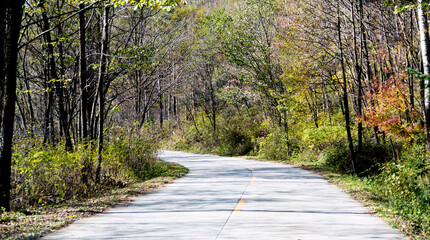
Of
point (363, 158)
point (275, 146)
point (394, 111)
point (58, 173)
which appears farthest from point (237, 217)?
point (275, 146)

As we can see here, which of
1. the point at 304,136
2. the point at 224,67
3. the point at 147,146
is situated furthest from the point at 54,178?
the point at 224,67

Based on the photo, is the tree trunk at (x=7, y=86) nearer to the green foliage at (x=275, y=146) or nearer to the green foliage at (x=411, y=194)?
the green foliage at (x=411, y=194)

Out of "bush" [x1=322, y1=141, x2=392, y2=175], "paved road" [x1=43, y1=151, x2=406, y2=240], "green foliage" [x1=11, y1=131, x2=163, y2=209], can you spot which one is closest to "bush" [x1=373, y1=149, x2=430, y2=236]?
"paved road" [x1=43, y1=151, x2=406, y2=240]

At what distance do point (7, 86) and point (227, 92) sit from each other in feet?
89.9

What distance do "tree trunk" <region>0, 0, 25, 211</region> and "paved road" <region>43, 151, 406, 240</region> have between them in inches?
93.1

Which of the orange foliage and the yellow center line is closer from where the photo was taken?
the yellow center line

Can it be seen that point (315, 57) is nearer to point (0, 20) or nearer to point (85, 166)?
point (85, 166)

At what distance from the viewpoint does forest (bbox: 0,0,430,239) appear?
1091 centimetres

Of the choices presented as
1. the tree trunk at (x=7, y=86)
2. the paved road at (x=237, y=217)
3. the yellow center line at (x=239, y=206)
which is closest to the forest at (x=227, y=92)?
the tree trunk at (x=7, y=86)

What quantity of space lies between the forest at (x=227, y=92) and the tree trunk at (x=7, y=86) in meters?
0.03

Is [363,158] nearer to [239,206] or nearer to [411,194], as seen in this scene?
[411,194]

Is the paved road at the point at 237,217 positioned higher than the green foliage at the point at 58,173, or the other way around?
the green foliage at the point at 58,173

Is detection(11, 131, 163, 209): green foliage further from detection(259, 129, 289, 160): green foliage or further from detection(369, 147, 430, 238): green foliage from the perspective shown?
detection(259, 129, 289, 160): green foliage

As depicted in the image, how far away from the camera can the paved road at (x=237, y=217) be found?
6895 millimetres
